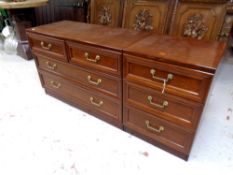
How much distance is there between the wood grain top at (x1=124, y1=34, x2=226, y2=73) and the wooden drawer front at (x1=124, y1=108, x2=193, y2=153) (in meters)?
0.41

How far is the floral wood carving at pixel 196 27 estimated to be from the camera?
1481mm

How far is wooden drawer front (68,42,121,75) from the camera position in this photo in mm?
1151

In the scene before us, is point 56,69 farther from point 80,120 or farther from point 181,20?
point 181,20

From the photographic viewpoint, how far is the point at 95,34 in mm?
1374

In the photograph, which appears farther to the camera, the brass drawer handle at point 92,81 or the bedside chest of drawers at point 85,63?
the brass drawer handle at point 92,81

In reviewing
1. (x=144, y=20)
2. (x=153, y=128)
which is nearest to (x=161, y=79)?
(x=153, y=128)

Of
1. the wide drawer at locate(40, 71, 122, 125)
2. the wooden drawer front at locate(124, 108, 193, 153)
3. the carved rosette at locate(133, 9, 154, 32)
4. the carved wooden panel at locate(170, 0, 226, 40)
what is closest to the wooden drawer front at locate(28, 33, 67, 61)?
the wide drawer at locate(40, 71, 122, 125)

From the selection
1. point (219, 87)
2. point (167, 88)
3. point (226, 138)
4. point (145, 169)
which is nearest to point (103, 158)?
point (145, 169)

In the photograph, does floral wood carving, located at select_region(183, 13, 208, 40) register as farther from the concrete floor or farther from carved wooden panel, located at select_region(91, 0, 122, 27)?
carved wooden panel, located at select_region(91, 0, 122, 27)

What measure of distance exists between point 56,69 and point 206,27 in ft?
4.25

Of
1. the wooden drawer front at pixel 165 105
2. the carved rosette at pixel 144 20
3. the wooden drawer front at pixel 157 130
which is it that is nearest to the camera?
the wooden drawer front at pixel 165 105

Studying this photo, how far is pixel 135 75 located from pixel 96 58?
0.31 meters

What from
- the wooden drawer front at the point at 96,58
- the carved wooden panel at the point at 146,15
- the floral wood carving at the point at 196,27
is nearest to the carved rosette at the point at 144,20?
the carved wooden panel at the point at 146,15

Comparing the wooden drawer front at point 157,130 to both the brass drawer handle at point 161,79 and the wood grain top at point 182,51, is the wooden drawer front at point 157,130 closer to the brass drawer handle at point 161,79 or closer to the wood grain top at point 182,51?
the brass drawer handle at point 161,79
